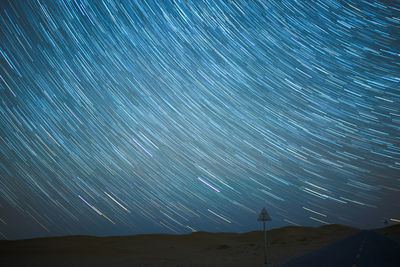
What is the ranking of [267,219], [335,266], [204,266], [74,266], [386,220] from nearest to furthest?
[335,266] → [267,219] → [204,266] → [74,266] → [386,220]

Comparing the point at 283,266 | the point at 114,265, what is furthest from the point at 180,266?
the point at 283,266

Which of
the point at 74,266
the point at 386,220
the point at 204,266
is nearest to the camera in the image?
the point at 204,266

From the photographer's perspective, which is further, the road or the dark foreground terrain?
the dark foreground terrain

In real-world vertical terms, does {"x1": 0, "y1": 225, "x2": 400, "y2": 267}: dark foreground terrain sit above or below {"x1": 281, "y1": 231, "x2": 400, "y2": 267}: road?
below

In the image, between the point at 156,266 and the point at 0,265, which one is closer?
the point at 156,266

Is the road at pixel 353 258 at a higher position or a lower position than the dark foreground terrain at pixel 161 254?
higher

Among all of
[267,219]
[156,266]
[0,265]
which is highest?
[267,219]

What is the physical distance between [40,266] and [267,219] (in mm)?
12637

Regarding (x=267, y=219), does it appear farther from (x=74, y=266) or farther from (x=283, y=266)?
(x=74, y=266)

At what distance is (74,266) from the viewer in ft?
49.6

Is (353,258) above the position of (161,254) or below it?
above

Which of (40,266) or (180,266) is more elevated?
(180,266)

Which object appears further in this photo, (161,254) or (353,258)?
(161,254)

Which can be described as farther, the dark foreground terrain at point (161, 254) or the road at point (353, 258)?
the dark foreground terrain at point (161, 254)
